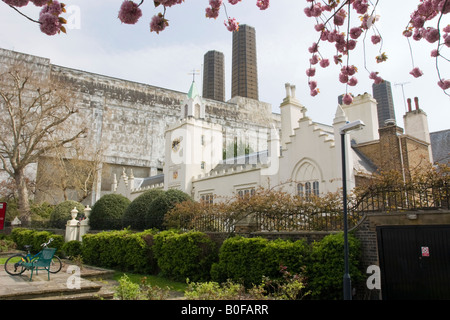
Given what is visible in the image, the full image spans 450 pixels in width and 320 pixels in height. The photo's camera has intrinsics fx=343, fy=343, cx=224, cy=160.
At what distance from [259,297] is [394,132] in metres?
16.5

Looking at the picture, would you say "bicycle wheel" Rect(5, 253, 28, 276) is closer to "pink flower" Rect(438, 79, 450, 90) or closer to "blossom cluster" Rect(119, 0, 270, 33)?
"blossom cluster" Rect(119, 0, 270, 33)

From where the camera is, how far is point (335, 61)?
6.54m

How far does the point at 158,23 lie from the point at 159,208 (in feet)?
Result: 53.0

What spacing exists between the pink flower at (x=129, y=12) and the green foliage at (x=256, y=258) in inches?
307

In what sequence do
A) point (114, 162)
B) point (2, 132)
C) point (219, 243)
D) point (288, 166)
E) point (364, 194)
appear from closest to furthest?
1. point (364, 194)
2. point (219, 243)
3. point (288, 166)
4. point (2, 132)
5. point (114, 162)

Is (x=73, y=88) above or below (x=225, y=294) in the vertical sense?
above

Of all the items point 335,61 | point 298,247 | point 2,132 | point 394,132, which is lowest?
point 298,247

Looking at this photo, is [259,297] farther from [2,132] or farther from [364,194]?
[2,132]

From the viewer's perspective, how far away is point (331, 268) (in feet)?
31.6

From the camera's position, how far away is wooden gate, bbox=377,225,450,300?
8766 millimetres

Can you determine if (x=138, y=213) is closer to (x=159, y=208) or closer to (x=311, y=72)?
(x=159, y=208)

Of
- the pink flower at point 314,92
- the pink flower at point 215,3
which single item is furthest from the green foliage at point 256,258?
the pink flower at point 215,3

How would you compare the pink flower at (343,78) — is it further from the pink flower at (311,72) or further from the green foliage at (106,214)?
the green foliage at (106,214)

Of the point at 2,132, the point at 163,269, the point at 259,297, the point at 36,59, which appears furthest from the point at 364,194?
the point at 36,59
